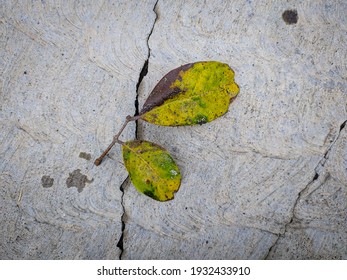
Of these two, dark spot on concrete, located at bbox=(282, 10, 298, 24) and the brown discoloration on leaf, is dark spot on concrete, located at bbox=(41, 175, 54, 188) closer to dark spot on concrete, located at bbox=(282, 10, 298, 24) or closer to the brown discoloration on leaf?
the brown discoloration on leaf

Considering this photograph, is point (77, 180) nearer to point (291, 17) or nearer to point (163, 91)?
point (163, 91)

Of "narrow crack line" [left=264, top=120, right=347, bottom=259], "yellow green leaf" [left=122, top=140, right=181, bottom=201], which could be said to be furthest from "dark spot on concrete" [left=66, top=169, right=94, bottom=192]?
"narrow crack line" [left=264, top=120, right=347, bottom=259]

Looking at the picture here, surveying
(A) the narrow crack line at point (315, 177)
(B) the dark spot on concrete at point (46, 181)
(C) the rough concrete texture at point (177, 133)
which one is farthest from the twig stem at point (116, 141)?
(A) the narrow crack line at point (315, 177)

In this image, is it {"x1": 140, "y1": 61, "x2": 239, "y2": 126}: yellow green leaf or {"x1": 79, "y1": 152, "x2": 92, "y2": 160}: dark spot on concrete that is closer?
{"x1": 140, "y1": 61, "x2": 239, "y2": 126}: yellow green leaf

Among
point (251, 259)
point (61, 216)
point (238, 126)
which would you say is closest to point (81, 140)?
point (61, 216)

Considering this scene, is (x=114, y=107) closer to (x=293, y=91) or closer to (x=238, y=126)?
(x=238, y=126)

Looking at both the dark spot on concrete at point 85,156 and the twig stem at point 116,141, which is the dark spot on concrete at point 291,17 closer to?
the twig stem at point 116,141

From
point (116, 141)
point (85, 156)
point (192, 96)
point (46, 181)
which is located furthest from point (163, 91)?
point (46, 181)
